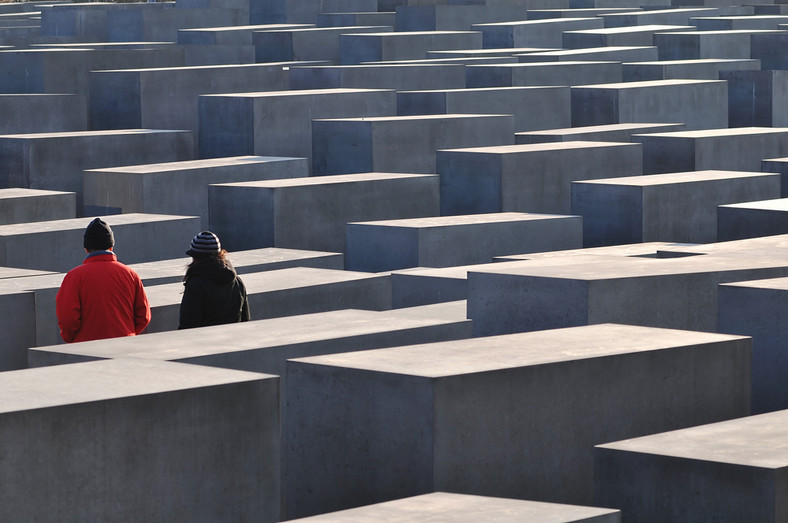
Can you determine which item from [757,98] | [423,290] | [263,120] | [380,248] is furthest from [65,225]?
[757,98]

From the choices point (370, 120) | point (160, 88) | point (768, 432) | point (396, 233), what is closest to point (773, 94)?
point (370, 120)

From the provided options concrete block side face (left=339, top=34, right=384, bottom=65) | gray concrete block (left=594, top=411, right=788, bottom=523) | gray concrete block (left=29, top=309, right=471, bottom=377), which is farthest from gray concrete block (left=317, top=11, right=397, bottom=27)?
gray concrete block (left=594, top=411, right=788, bottom=523)

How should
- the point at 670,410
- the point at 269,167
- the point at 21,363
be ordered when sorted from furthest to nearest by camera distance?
1. the point at 269,167
2. the point at 21,363
3. the point at 670,410

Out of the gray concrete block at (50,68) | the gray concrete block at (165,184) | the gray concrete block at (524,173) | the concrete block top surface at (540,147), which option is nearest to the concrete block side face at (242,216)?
the gray concrete block at (165,184)

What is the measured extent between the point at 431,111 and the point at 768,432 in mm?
12864

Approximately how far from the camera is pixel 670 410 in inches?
243

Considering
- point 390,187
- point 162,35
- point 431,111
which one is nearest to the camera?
point 390,187

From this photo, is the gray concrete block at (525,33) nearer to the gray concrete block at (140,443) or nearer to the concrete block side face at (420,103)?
the concrete block side face at (420,103)

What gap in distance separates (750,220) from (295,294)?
169 inches

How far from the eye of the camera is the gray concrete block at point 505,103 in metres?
17.8

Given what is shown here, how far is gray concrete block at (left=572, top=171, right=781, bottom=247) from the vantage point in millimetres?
12445

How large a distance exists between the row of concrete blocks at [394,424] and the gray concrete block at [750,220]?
190 inches

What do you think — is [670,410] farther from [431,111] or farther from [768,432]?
[431,111]

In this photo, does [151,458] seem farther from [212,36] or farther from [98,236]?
[212,36]
